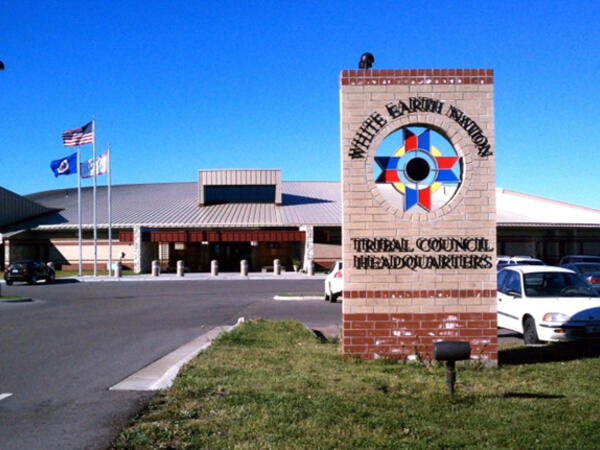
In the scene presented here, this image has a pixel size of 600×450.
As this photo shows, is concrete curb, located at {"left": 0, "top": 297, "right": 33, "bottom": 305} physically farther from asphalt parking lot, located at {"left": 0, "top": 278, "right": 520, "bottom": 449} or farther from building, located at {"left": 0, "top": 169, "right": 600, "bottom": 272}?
building, located at {"left": 0, "top": 169, "right": 600, "bottom": 272}

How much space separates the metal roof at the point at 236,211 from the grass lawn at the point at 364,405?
112 ft

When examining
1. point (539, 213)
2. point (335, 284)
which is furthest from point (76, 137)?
point (539, 213)

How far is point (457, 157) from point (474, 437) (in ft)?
16.7

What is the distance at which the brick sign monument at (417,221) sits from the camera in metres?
9.38

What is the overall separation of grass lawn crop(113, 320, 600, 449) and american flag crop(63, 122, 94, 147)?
29.8 m

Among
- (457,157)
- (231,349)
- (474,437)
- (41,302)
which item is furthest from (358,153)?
(41,302)

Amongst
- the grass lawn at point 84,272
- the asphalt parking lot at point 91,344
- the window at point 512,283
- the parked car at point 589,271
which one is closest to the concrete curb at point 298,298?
the asphalt parking lot at point 91,344

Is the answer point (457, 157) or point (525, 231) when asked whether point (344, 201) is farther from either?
point (525, 231)

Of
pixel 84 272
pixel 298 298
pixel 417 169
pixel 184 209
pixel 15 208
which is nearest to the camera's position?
pixel 417 169

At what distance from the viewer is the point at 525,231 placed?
4638 centimetres

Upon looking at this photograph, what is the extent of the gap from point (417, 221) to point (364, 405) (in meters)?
3.76

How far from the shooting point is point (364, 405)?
6.58 meters

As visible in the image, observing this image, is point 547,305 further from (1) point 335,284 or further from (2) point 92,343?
(1) point 335,284

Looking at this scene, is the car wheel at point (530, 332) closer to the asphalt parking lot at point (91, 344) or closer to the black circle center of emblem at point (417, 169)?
the black circle center of emblem at point (417, 169)
